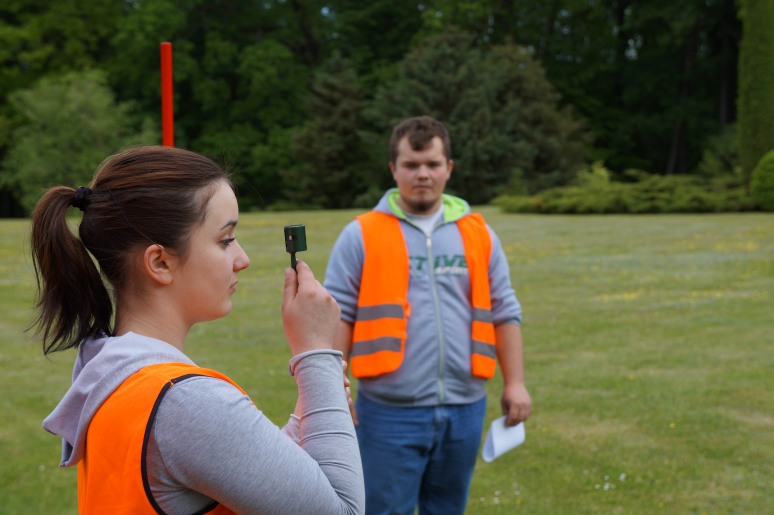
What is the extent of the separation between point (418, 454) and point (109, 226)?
228 centimetres

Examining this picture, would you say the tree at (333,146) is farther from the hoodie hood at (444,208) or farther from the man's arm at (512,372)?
the man's arm at (512,372)

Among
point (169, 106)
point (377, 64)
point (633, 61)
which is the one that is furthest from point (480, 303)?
point (633, 61)

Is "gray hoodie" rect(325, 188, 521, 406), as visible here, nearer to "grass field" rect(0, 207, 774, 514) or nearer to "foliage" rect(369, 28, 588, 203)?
"grass field" rect(0, 207, 774, 514)

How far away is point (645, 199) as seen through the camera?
25.4 metres

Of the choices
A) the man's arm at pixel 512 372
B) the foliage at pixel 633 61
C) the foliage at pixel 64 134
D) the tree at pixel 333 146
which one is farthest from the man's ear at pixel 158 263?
the foliage at pixel 633 61

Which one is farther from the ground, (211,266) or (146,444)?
(211,266)

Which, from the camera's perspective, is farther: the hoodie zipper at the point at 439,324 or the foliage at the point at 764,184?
the foliage at the point at 764,184

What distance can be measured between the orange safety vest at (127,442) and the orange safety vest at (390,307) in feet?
7.26

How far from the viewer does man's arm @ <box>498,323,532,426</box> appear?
396 cm

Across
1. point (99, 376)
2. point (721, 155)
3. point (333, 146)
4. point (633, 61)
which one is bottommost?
point (99, 376)

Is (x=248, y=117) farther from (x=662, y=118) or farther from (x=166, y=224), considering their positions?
(x=166, y=224)

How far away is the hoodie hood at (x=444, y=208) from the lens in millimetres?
3938

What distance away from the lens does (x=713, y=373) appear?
27.7 ft

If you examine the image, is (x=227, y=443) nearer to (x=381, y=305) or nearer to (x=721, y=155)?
(x=381, y=305)
